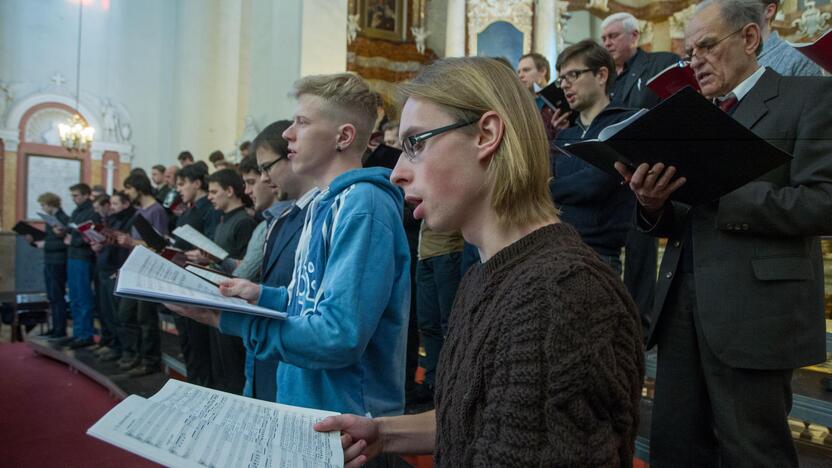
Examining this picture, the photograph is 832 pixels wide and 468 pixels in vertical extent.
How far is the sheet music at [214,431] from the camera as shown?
903 mm

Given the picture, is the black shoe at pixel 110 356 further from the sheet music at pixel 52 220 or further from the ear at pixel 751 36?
the ear at pixel 751 36

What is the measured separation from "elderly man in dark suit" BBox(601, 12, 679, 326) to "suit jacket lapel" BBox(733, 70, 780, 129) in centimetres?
102

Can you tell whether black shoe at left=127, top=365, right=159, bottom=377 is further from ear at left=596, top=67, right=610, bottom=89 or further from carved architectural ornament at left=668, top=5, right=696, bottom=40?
carved architectural ornament at left=668, top=5, right=696, bottom=40

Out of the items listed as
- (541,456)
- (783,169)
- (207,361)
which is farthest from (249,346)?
(207,361)

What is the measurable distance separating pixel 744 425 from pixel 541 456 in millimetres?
1130

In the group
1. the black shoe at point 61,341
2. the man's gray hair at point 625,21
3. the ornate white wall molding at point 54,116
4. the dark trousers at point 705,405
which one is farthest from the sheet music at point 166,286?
the ornate white wall molding at point 54,116

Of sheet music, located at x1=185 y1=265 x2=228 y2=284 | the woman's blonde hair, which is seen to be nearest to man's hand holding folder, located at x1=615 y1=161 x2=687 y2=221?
the woman's blonde hair

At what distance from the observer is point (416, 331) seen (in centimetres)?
356

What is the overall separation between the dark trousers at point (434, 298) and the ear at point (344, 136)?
1.58m

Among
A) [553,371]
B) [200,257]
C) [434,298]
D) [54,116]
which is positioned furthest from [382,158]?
[54,116]

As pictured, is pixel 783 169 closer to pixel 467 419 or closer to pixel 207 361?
pixel 467 419

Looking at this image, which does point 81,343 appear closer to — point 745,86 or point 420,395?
point 420,395

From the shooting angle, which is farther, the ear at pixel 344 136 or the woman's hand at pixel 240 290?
the ear at pixel 344 136

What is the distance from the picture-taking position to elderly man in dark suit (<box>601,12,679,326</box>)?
2.76 metres
